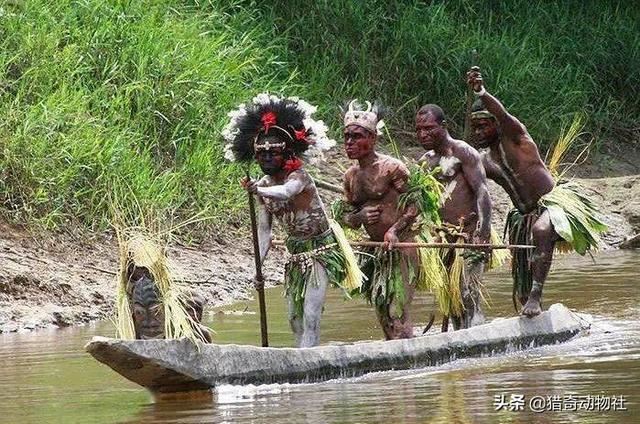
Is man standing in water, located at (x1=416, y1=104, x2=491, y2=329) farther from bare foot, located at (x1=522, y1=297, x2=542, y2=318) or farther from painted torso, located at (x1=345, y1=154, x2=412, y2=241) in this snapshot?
painted torso, located at (x1=345, y1=154, x2=412, y2=241)

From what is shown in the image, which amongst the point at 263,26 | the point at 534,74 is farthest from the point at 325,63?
the point at 534,74

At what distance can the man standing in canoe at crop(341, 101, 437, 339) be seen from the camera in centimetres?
1058

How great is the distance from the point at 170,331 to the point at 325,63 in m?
10.1

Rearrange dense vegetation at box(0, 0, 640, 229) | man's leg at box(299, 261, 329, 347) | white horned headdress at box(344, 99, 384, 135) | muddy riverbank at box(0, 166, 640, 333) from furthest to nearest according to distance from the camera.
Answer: dense vegetation at box(0, 0, 640, 229), muddy riverbank at box(0, 166, 640, 333), white horned headdress at box(344, 99, 384, 135), man's leg at box(299, 261, 329, 347)

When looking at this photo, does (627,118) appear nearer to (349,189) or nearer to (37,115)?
(37,115)

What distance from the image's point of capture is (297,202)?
10125mm

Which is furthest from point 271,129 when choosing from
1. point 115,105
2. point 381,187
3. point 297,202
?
point 115,105

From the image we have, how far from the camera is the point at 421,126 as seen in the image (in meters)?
11.4

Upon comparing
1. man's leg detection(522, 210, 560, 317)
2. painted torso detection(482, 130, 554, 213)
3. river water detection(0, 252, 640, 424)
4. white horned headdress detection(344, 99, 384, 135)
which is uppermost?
white horned headdress detection(344, 99, 384, 135)

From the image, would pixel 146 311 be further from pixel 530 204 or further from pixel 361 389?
pixel 530 204

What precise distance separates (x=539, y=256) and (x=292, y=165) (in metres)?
2.05

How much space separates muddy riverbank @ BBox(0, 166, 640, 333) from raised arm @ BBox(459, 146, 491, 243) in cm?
194

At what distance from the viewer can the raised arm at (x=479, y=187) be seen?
37.2 feet

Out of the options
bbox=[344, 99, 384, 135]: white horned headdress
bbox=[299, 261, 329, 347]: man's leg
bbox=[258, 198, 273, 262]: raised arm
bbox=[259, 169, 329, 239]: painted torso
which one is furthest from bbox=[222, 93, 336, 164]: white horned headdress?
bbox=[299, 261, 329, 347]: man's leg
